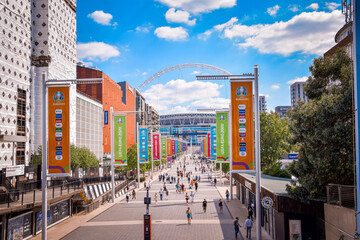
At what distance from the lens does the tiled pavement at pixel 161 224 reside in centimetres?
2087

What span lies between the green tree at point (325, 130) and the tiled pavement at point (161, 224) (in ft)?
25.4

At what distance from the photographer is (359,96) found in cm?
978

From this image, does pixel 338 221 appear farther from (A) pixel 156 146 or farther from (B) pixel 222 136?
(A) pixel 156 146

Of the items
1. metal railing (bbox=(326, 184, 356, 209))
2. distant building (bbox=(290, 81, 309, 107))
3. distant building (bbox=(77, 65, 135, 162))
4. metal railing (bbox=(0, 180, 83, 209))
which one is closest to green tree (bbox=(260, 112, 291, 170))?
metal railing (bbox=(0, 180, 83, 209))

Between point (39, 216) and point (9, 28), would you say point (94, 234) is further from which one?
point (9, 28)

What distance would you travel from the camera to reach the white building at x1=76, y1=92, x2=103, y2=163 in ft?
204

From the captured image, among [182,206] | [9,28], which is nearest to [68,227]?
[182,206]

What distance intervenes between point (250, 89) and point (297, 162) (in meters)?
4.42

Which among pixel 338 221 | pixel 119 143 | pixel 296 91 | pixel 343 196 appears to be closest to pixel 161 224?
pixel 119 143

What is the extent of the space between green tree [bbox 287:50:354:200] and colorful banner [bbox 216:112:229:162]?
16743mm

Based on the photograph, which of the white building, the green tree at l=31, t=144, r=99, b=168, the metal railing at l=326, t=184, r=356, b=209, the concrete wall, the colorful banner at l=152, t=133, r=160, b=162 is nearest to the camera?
the concrete wall

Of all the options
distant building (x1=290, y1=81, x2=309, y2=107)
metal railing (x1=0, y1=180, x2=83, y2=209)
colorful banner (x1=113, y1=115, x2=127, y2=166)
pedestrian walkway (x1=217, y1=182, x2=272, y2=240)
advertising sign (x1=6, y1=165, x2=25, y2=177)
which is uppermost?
distant building (x1=290, y1=81, x2=309, y2=107)

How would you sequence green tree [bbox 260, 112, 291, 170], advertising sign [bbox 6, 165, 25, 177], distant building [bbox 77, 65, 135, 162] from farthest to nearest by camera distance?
distant building [bbox 77, 65, 135, 162] → green tree [bbox 260, 112, 291, 170] → advertising sign [bbox 6, 165, 25, 177]

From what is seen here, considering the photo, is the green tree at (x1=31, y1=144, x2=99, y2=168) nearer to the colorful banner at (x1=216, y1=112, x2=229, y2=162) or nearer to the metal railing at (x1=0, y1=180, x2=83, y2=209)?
the metal railing at (x1=0, y1=180, x2=83, y2=209)
